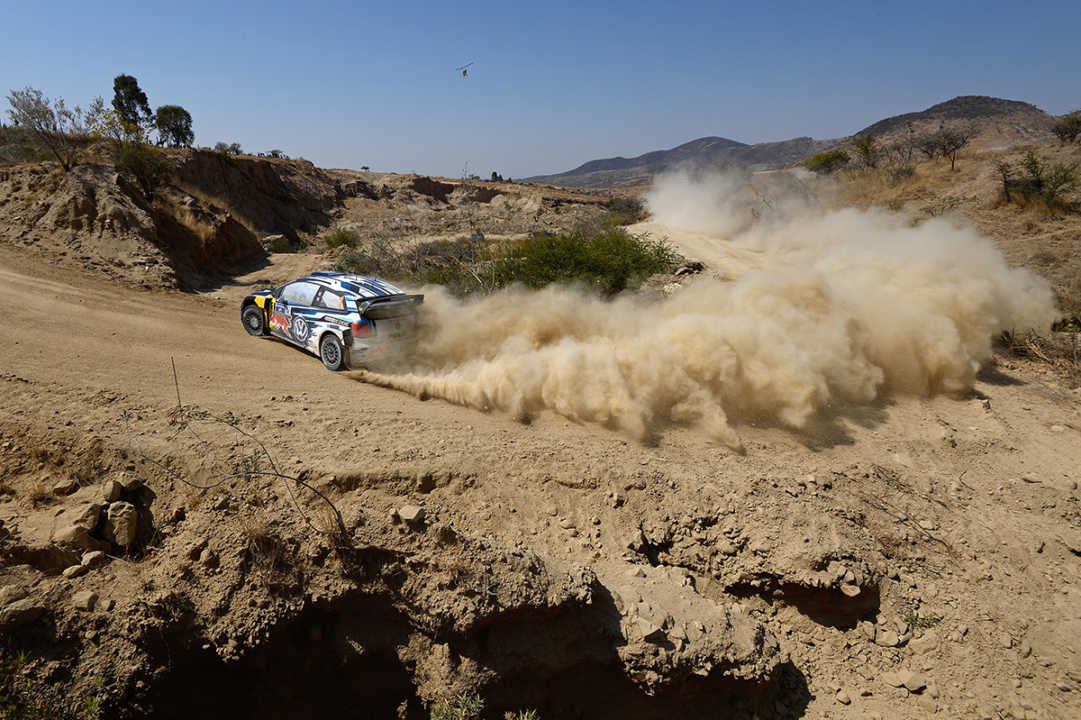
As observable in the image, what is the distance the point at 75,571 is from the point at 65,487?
1.16m

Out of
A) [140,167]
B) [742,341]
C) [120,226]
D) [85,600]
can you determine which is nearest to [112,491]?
[85,600]

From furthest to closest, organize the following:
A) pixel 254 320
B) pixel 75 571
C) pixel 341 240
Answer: pixel 341 240
pixel 254 320
pixel 75 571

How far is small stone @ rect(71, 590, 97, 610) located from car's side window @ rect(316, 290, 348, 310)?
17.6ft

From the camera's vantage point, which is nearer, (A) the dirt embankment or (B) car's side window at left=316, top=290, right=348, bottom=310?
(B) car's side window at left=316, top=290, right=348, bottom=310

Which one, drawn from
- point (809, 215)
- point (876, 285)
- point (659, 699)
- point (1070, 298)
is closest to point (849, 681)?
point (659, 699)

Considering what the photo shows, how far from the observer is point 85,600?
344cm

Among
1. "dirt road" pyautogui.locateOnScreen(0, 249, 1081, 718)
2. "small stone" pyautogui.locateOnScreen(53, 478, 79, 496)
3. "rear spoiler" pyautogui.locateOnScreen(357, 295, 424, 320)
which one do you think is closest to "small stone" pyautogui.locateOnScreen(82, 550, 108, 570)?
"dirt road" pyautogui.locateOnScreen(0, 249, 1081, 718)

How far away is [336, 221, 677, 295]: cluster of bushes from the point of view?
1142cm

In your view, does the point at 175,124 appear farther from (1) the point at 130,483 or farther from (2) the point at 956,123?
(2) the point at 956,123

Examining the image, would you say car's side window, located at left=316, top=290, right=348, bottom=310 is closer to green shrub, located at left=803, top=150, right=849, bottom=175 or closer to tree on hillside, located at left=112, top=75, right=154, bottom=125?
green shrub, located at left=803, top=150, right=849, bottom=175

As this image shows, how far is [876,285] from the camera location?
428 inches

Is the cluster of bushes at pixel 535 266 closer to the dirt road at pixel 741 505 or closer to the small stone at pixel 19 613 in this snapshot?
the dirt road at pixel 741 505

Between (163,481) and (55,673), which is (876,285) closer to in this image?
(163,481)

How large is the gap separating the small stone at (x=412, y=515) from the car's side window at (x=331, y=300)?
485 centimetres
